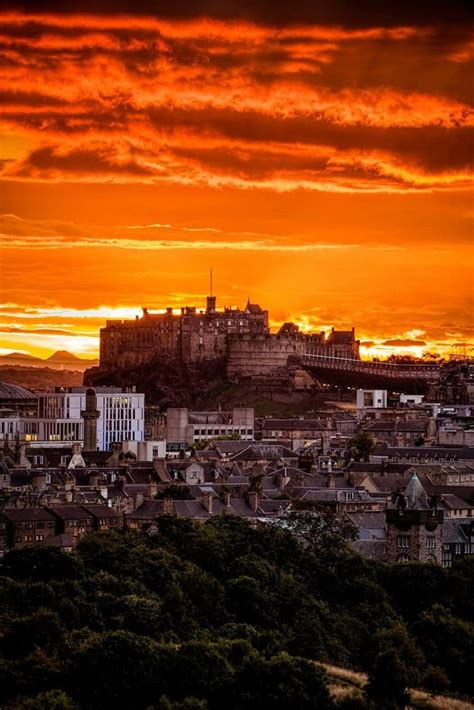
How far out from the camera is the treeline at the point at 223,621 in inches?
1750

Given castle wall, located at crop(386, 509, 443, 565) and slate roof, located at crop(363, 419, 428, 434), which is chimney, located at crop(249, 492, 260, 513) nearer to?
castle wall, located at crop(386, 509, 443, 565)

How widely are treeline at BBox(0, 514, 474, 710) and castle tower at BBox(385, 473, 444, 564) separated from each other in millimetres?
1895

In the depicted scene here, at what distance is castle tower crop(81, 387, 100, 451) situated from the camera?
102625 millimetres

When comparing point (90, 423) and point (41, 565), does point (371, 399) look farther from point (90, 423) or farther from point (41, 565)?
point (41, 565)

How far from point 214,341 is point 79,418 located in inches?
1354

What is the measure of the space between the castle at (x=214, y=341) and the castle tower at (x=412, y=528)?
2941 inches

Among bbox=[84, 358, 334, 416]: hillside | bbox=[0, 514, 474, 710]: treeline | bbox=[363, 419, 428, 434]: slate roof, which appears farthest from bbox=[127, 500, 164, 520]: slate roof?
bbox=[84, 358, 334, 416]: hillside

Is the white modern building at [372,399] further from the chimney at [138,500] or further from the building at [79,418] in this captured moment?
the chimney at [138,500]

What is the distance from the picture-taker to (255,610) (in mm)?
55281

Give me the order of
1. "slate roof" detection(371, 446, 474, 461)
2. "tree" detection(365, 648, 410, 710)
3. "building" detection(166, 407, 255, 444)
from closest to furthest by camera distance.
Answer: "tree" detection(365, 648, 410, 710) < "slate roof" detection(371, 446, 474, 461) < "building" detection(166, 407, 255, 444)

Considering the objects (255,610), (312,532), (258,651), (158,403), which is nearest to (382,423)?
(158,403)

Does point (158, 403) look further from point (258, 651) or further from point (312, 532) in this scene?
point (258, 651)

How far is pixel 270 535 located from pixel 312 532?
6.79ft

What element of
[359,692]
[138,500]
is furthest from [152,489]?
[359,692]
